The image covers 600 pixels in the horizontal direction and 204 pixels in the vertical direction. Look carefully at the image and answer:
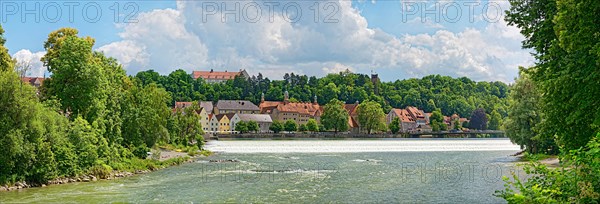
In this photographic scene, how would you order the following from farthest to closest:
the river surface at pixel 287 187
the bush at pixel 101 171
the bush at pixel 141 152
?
1. the bush at pixel 141 152
2. the bush at pixel 101 171
3. the river surface at pixel 287 187

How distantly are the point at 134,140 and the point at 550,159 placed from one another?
1372 inches

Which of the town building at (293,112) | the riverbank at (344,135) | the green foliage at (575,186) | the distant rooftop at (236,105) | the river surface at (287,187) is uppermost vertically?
the distant rooftop at (236,105)

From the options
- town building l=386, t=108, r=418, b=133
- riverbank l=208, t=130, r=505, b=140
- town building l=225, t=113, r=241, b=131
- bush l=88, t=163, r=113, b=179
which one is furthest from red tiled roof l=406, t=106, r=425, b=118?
bush l=88, t=163, r=113, b=179

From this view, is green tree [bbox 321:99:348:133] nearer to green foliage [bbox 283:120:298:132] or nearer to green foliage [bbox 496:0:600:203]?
green foliage [bbox 283:120:298:132]

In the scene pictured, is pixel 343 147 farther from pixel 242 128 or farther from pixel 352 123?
pixel 352 123

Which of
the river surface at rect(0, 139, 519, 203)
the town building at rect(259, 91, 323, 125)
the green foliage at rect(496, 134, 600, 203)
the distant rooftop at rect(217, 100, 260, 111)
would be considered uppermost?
the distant rooftop at rect(217, 100, 260, 111)

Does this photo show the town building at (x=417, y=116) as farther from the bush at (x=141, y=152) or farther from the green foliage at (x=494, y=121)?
the bush at (x=141, y=152)

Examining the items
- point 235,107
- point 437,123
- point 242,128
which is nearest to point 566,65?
point 242,128

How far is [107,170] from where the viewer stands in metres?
38.4

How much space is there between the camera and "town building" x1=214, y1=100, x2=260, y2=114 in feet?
611

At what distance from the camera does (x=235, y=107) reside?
188 metres

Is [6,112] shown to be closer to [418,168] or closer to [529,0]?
[529,0]

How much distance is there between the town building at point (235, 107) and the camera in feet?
611

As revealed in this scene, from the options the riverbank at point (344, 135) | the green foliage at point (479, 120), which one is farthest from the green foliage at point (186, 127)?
the green foliage at point (479, 120)
